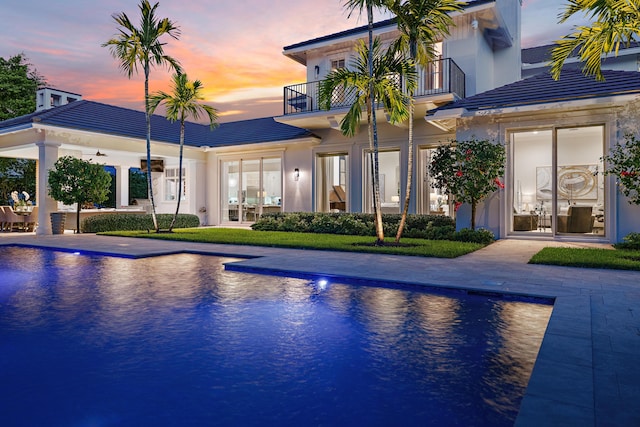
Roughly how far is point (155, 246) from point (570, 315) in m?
9.22

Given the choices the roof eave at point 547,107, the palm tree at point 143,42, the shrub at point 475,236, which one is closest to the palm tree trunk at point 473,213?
the shrub at point 475,236

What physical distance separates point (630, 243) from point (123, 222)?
1525 cm

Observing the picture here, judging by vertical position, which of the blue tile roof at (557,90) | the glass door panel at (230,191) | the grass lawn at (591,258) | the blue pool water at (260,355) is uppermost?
the blue tile roof at (557,90)

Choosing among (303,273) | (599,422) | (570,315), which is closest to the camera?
(599,422)

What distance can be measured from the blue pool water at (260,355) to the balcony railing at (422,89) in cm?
768

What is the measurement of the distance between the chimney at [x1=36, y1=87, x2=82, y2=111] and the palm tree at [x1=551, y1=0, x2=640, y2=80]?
2349 cm

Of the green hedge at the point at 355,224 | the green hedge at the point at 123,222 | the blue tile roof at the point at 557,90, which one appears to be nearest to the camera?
the blue tile roof at the point at 557,90

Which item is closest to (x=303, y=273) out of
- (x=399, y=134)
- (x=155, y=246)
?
(x=155, y=246)

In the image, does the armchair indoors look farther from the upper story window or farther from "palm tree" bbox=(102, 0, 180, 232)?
"palm tree" bbox=(102, 0, 180, 232)

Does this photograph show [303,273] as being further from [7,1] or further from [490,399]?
[7,1]

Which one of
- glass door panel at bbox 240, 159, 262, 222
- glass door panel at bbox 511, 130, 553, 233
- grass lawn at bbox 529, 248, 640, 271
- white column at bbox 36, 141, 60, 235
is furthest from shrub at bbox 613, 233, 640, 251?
white column at bbox 36, 141, 60, 235

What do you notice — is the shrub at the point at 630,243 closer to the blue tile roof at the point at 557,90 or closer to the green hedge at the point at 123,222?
the blue tile roof at the point at 557,90

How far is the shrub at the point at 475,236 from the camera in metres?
10.7

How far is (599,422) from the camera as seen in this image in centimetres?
212
